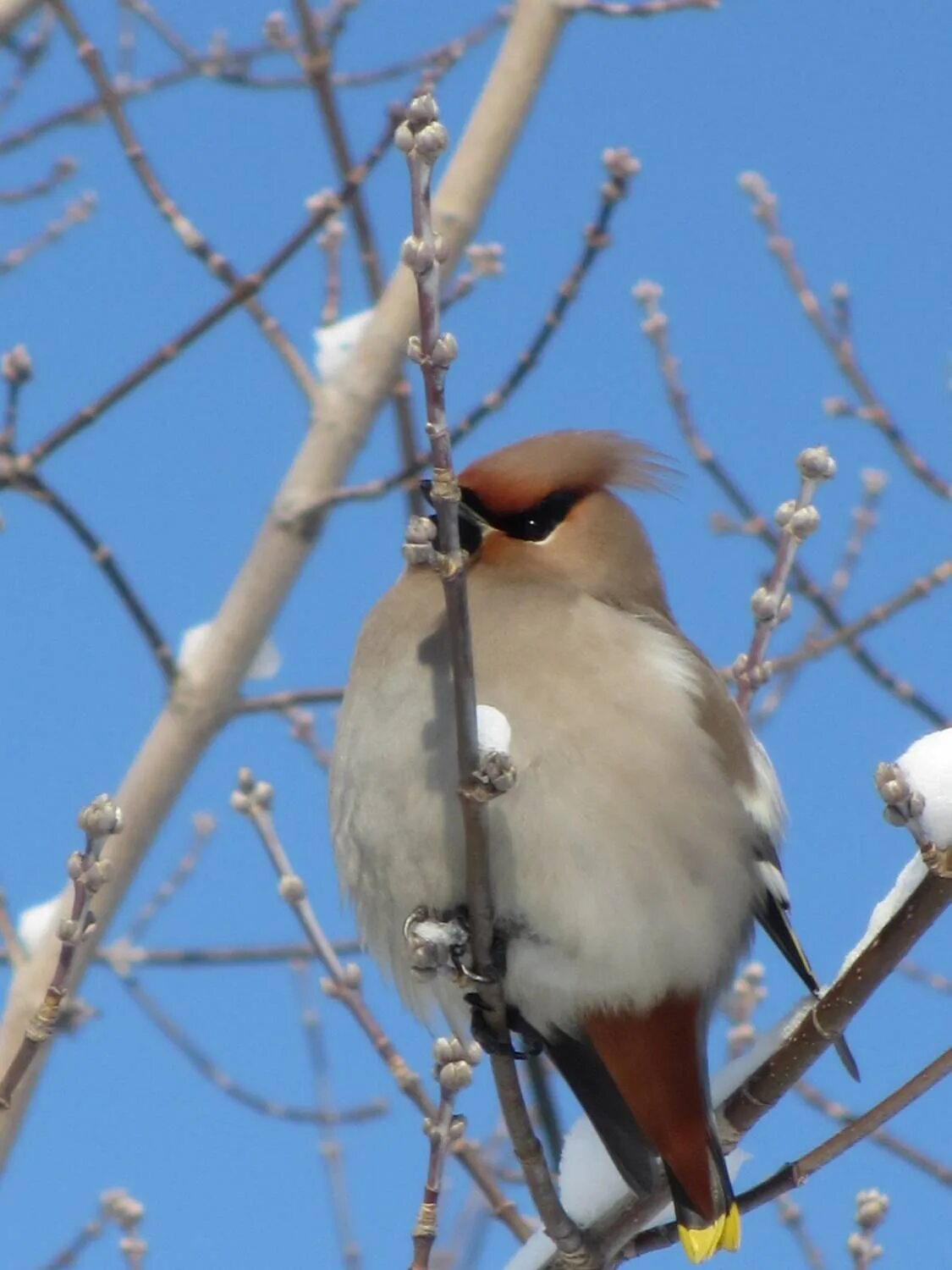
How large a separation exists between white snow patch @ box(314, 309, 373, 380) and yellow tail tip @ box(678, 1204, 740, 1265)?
2.11 m

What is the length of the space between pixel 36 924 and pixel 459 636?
74.0 inches

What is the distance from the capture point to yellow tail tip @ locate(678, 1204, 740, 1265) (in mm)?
2969

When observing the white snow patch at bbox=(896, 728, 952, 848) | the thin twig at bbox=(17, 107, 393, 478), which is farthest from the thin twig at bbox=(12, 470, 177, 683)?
the white snow patch at bbox=(896, 728, 952, 848)

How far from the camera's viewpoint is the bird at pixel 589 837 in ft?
9.80

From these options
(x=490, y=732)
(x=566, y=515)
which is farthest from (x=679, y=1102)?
(x=566, y=515)

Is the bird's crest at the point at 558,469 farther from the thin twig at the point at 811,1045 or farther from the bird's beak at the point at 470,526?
the thin twig at the point at 811,1045

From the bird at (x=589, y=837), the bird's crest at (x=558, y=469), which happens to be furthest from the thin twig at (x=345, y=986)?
the bird's crest at (x=558, y=469)

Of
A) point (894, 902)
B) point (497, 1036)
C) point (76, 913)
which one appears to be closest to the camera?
point (894, 902)

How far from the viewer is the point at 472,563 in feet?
11.1

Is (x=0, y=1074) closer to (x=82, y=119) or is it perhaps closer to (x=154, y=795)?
(x=154, y=795)

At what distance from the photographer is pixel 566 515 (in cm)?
357

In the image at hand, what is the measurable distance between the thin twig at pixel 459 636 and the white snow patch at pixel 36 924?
1148 millimetres

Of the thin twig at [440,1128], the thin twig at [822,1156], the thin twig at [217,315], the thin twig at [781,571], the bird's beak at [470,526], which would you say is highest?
the thin twig at [217,315]

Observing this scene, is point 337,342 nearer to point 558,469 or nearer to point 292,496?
point 292,496
